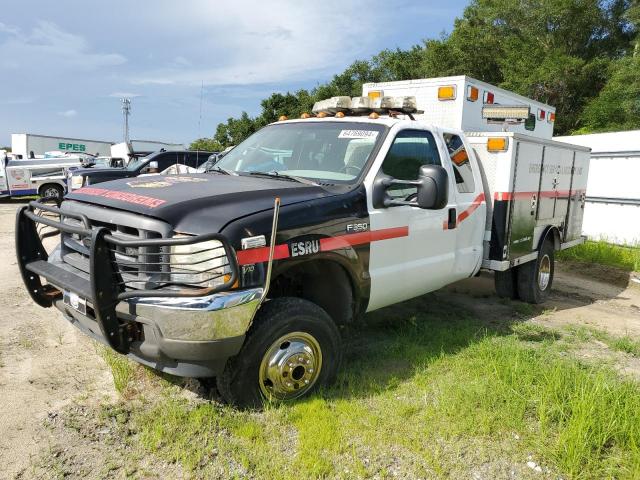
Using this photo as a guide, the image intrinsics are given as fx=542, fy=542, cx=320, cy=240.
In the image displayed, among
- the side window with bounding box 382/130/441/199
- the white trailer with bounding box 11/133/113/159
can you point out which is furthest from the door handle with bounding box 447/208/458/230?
the white trailer with bounding box 11/133/113/159

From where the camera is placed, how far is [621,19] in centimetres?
2784

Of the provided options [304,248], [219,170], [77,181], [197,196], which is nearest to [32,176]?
[77,181]

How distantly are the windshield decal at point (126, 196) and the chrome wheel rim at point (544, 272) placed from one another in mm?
4968

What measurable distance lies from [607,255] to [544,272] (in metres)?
3.67

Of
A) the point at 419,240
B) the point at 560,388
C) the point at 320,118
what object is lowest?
the point at 560,388

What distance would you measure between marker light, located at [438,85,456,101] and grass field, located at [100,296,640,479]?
9.85ft

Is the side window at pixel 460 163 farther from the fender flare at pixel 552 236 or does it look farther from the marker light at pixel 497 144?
the fender flare at pixel 552 236

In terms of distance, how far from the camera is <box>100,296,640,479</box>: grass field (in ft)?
9.72

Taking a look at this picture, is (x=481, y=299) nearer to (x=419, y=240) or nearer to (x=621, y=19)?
(x=419, y=240)

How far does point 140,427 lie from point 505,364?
2587 mm

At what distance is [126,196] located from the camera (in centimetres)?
338

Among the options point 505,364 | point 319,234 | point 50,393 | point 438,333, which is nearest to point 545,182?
point 438,333

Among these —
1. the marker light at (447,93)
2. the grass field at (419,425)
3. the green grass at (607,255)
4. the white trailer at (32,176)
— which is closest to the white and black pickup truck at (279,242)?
the grass field at (419,425)

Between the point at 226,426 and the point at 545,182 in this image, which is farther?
the point at 545,182
